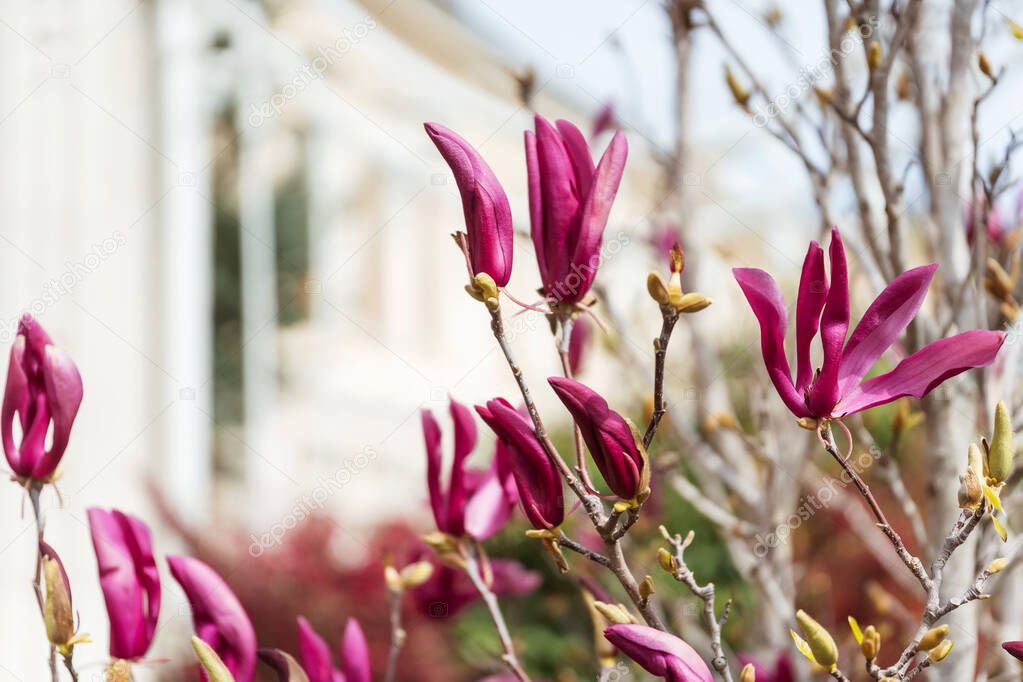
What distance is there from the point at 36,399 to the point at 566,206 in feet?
1.52

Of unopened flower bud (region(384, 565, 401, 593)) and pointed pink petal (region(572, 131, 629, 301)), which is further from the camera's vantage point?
unopened flower bud (region(384, 565, 401, 593))

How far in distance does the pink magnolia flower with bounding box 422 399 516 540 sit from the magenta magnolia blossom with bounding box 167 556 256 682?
20 cm

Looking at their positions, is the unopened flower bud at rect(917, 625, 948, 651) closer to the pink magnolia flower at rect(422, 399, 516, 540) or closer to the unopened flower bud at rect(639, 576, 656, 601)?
the unopened flower bud at rect(639, 576, 656, 601)

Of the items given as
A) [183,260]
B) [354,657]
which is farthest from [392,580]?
[183,260]

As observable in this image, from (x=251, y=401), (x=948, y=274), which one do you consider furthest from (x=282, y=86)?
(x=948, y=274)

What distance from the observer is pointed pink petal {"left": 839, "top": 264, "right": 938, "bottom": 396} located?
2.19ft

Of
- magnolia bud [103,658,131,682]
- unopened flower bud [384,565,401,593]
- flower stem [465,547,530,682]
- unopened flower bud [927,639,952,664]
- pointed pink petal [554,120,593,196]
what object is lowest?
magnolia bud [103,658,131,682]

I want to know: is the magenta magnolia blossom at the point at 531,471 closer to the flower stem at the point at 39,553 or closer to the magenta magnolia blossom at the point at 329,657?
the magenta magnolia blossom at the point at 329,657

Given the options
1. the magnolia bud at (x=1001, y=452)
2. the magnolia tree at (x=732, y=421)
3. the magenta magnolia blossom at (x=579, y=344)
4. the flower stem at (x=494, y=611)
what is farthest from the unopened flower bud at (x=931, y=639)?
the magenta magnolia blossom at (x=579, y=344)

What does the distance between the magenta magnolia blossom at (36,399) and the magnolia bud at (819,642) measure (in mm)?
578

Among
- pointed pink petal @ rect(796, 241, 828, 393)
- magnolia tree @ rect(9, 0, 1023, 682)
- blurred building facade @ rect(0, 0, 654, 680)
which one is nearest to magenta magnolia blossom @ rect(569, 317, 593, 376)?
magnolia tree @ rect(9, 0, 1023, 682)

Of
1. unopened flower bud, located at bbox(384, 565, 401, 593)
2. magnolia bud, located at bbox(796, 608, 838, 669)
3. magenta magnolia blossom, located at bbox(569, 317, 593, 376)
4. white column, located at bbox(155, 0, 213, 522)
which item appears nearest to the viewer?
magnolia bud, located at bbox(796, 608, 838, 669)

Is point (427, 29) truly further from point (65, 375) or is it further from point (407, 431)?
point (65, 375)

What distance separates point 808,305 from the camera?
2.21ft
